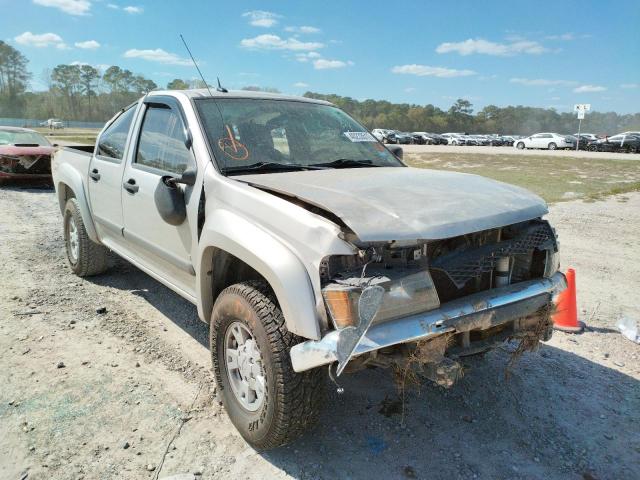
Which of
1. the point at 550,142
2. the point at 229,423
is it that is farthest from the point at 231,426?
the point at 550,142

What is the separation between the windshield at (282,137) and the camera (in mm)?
3393

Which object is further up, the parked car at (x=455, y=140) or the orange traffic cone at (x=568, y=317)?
the parked car at (x=455, y=140)


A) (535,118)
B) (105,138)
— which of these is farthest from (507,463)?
(535,118)

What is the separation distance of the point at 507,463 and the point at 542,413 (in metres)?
0.61

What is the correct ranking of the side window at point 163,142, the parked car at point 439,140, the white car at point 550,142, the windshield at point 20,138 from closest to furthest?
the side window at point 163,142, the windshield at point 20,138, the white car at point 550,142, the parked car at point 439,140

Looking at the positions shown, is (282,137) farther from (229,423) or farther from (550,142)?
(550,142)

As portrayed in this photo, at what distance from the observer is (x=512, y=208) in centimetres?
278

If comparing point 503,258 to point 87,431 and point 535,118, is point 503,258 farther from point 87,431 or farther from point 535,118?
point 535,118

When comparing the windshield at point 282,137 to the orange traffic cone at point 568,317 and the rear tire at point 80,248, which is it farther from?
the rear tire at point 80,248

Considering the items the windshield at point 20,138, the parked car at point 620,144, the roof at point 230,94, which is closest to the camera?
the roof at point 230,94

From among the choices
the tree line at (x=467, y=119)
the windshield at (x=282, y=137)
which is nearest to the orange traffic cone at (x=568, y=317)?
the windshield at (x=282, y=137)

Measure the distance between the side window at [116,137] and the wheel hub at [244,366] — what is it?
227cm

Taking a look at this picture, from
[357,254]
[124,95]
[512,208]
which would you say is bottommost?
[357,254]

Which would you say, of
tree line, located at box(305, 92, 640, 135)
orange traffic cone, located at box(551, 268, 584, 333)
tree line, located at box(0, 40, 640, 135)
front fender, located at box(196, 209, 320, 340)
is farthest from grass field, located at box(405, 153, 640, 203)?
tree line, located at box(305, 92, 640, 135)
